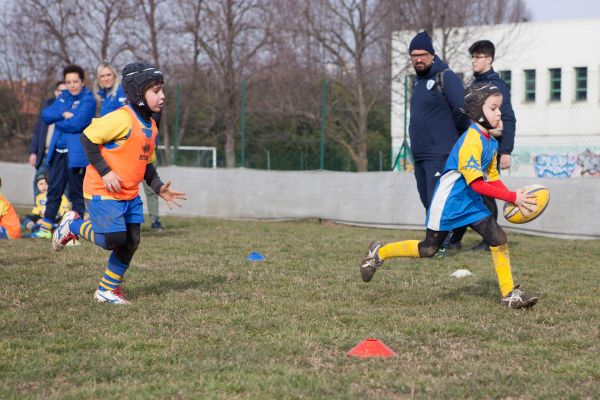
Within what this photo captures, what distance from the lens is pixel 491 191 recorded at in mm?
5617

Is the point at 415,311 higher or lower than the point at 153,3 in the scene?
lower

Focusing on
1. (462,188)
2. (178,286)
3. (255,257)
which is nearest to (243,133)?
(255,257)

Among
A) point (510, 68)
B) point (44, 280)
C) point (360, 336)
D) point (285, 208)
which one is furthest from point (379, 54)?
point (360, 336)

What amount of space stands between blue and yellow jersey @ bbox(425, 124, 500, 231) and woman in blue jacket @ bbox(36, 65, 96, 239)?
201 inches

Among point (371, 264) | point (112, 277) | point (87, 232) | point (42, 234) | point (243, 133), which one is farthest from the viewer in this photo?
point (243, 133)

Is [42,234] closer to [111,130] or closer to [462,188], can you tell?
[111,130]

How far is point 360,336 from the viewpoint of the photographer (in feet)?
15.8

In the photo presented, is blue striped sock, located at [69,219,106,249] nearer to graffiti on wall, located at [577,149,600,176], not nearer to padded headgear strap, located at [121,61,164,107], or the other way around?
padded headgear strap, located at [121,61,164,107]

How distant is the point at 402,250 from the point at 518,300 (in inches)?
37.5

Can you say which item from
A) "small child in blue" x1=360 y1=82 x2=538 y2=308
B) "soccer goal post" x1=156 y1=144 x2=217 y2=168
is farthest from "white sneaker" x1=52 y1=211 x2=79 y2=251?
"soccer goal post" x1=156 y1=144 x2=217 y2=168

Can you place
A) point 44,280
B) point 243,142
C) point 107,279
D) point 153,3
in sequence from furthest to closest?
point 153,3
point 243,142
point 44,280
point 107,279

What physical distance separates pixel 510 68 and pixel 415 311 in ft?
117

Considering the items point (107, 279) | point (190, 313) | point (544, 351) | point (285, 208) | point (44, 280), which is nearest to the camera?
point (544, 351)

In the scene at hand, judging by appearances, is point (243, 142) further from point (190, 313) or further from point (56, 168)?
point (190, 313)
